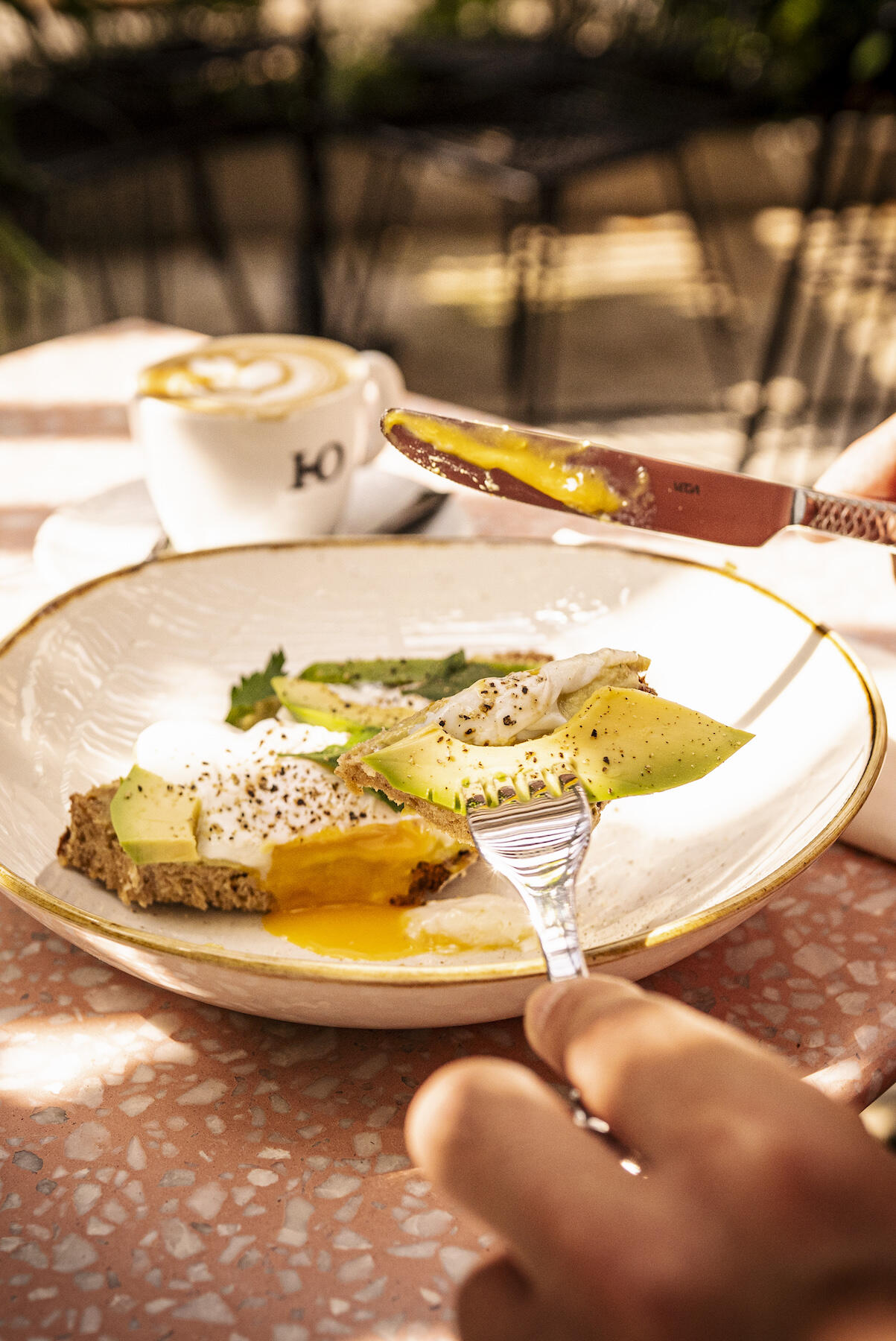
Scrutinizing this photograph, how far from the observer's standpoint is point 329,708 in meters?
0.77

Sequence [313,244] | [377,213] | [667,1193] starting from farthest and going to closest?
1. [377,213]
2. [313,244]
3. [667,1193]

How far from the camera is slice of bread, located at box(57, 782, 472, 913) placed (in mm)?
621

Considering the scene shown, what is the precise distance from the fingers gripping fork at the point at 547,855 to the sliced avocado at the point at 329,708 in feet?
0.56

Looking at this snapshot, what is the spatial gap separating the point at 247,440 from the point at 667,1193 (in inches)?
31.8

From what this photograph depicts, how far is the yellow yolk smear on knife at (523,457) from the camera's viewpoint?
30.2 inches

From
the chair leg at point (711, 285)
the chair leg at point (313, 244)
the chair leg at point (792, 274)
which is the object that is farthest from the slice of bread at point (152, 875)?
the chair leg at point (711, 285)

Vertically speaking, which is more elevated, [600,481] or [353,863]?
[600,481]

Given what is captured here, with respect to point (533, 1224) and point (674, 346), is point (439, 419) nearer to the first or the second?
point (533, 1224)

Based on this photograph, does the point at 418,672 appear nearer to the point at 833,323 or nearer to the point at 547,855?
the point at 547,855

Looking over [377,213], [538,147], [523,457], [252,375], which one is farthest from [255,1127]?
[377,213]

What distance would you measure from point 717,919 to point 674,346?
3697 mm

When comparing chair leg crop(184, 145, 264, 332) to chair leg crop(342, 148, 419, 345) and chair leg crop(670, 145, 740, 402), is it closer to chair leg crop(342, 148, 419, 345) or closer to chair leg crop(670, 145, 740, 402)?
chair leg crop(342, 148, 419, 345)

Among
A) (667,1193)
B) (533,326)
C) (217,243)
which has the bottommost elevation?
(533,326)

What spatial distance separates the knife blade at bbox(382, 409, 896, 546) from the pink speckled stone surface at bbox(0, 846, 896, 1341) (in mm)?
254
